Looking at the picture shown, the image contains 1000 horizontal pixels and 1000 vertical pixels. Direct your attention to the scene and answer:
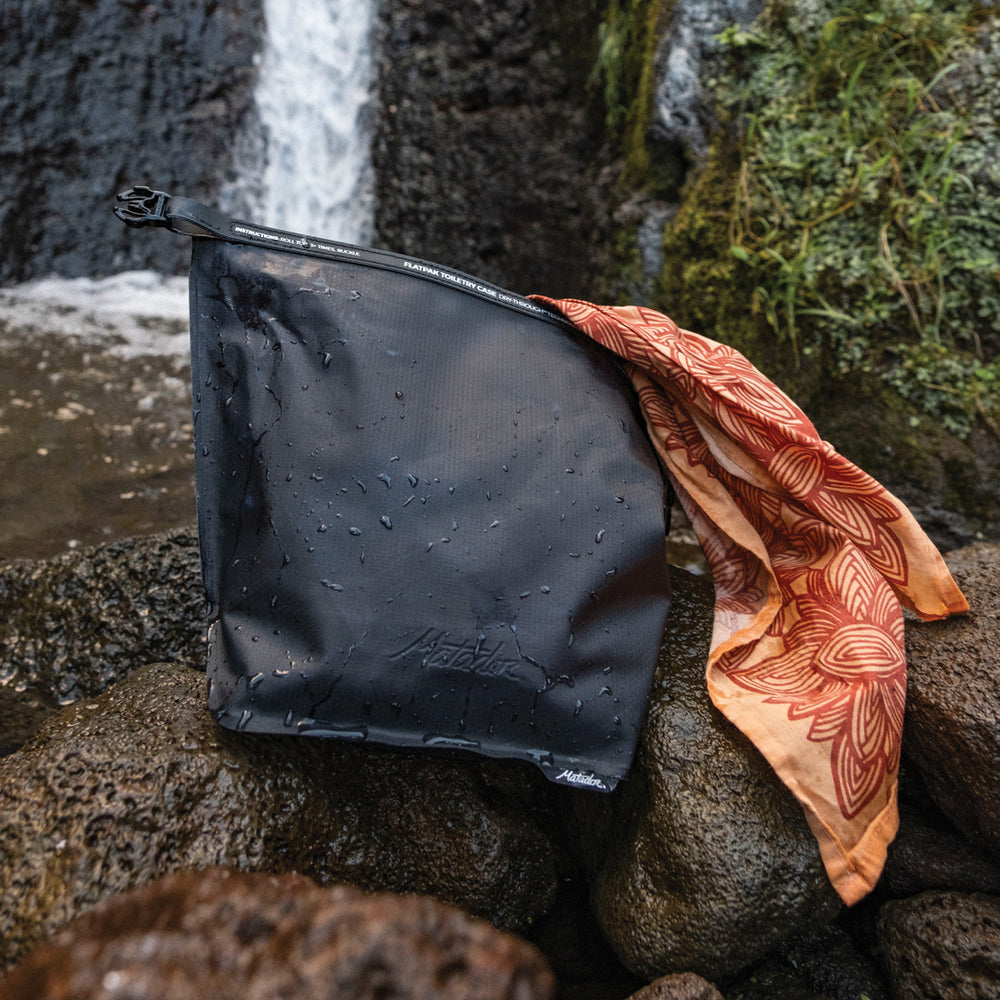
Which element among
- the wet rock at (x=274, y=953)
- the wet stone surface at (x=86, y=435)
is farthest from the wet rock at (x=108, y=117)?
the wet rock at (x=274, y=953)

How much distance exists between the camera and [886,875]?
4.98 feet

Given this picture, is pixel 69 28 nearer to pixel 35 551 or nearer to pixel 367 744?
pixel 35 551

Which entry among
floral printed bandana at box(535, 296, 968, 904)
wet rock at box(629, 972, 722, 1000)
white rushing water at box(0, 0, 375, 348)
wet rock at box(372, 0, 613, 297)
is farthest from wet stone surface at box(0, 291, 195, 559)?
wet rock at box(629, 972, 722, 1000)

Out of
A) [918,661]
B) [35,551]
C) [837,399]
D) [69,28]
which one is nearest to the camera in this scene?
[918,661]

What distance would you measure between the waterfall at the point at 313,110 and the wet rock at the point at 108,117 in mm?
173

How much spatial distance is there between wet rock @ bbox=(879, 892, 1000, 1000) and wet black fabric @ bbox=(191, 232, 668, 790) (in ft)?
2.17

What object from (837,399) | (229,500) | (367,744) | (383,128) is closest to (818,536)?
(367,744)

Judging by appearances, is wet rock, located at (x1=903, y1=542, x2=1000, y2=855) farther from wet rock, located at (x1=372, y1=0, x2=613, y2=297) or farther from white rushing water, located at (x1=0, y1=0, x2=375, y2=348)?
white rushing water, located at (x1=0, y1=0, x2=375, y2=348)

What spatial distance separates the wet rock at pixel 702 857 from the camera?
4.20ft

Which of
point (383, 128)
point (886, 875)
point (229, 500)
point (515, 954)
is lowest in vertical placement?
point (886, 875)

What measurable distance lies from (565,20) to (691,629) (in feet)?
13.9

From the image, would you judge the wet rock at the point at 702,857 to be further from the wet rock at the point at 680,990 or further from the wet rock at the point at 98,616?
the wet rock at the point at 98,616

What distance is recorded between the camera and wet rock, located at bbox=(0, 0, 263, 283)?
490 cm

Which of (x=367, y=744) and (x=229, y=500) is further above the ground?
(x=229, y=500)
